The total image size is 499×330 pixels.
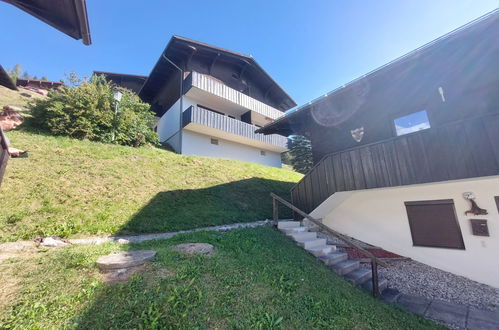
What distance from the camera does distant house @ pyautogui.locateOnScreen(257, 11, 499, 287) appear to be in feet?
15.9

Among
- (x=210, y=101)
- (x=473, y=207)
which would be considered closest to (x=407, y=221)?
(x=473, y=207)

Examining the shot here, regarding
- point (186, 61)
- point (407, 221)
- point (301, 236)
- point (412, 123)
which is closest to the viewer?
point (301, 236)

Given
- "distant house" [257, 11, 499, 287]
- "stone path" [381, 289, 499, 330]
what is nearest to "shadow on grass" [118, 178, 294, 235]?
"distant house" [257, 11, 499, 287]

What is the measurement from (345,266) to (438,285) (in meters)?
2.53

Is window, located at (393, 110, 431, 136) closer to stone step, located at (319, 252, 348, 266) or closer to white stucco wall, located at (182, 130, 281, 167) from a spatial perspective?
stone step, located at (319, 252, 348, 266)

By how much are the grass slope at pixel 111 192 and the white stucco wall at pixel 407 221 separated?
10.2 feet

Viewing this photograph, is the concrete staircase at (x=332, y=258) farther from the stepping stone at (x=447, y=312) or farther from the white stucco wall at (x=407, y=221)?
the white stucco wall at (x=407, y=221)

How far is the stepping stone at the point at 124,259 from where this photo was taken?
3381mm

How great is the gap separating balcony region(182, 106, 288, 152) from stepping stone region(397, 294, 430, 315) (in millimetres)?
12365

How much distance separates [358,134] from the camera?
783cm

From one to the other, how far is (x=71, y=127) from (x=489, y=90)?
15.5 m

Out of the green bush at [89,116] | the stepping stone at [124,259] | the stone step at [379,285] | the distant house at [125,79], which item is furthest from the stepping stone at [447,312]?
the distant house at [125,79]

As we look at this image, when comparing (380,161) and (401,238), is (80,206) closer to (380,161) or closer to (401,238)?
→ (380,161)

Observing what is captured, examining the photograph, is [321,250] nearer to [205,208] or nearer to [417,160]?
[417,160]
